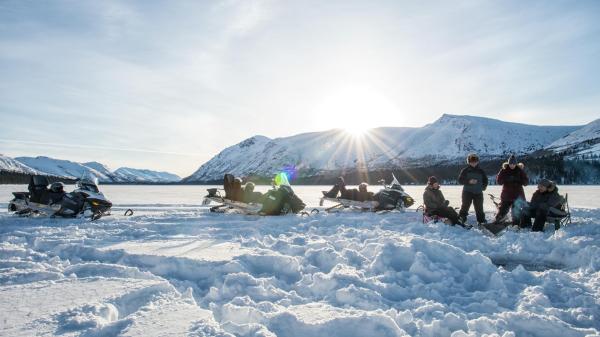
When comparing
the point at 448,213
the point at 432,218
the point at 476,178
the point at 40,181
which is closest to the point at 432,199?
the point at 432,218

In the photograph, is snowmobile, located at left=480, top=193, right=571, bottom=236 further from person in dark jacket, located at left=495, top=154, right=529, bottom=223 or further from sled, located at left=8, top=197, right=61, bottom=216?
sled, located at left=8, top=197, right=61, bottom=216

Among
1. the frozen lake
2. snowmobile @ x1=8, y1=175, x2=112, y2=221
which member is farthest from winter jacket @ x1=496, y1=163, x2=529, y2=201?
snowmobile @ x1=8, y1=175, x2=112, y2=221

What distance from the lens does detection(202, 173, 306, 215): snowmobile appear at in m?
14.1

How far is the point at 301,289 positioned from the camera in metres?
4.57

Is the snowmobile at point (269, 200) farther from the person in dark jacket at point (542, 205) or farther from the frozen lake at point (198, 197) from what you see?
the person in dark jacket at point (542, 205)

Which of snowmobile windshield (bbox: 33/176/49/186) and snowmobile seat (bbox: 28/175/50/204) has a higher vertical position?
snowmobile windshield (bbox: 33/176/49/186)

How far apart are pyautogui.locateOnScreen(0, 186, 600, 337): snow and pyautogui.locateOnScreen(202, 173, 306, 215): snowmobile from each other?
21.0 ft

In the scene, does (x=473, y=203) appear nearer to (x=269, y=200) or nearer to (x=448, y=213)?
(x=448, y=213)

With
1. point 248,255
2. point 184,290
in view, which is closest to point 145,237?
point 248,255

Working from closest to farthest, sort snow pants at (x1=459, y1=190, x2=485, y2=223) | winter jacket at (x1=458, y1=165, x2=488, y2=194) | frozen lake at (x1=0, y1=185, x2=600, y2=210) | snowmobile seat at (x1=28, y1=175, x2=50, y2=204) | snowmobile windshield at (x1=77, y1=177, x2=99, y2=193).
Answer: snow pants at (x1=459, y1=190, x2=485, y2=223) → winter jacket at (x1=458, y1=165, x2=488, y2=194) → snowmobile seat at (x1=28, y1=175, x2=50, y2=204) → snowmobile windshield at (x1=77, y1=177, x2=99, y2=193) → frozen lake at (x1=0, y1=185, x2=600, y2=210)

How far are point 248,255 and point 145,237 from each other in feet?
12.3

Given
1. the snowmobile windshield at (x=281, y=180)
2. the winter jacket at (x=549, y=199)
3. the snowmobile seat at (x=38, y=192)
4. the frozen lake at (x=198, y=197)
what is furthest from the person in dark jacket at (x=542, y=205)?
the snowmobile seat at (x=38, y=192)

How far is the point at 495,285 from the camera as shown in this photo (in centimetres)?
467

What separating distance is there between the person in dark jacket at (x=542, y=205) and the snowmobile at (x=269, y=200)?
23.3ft
